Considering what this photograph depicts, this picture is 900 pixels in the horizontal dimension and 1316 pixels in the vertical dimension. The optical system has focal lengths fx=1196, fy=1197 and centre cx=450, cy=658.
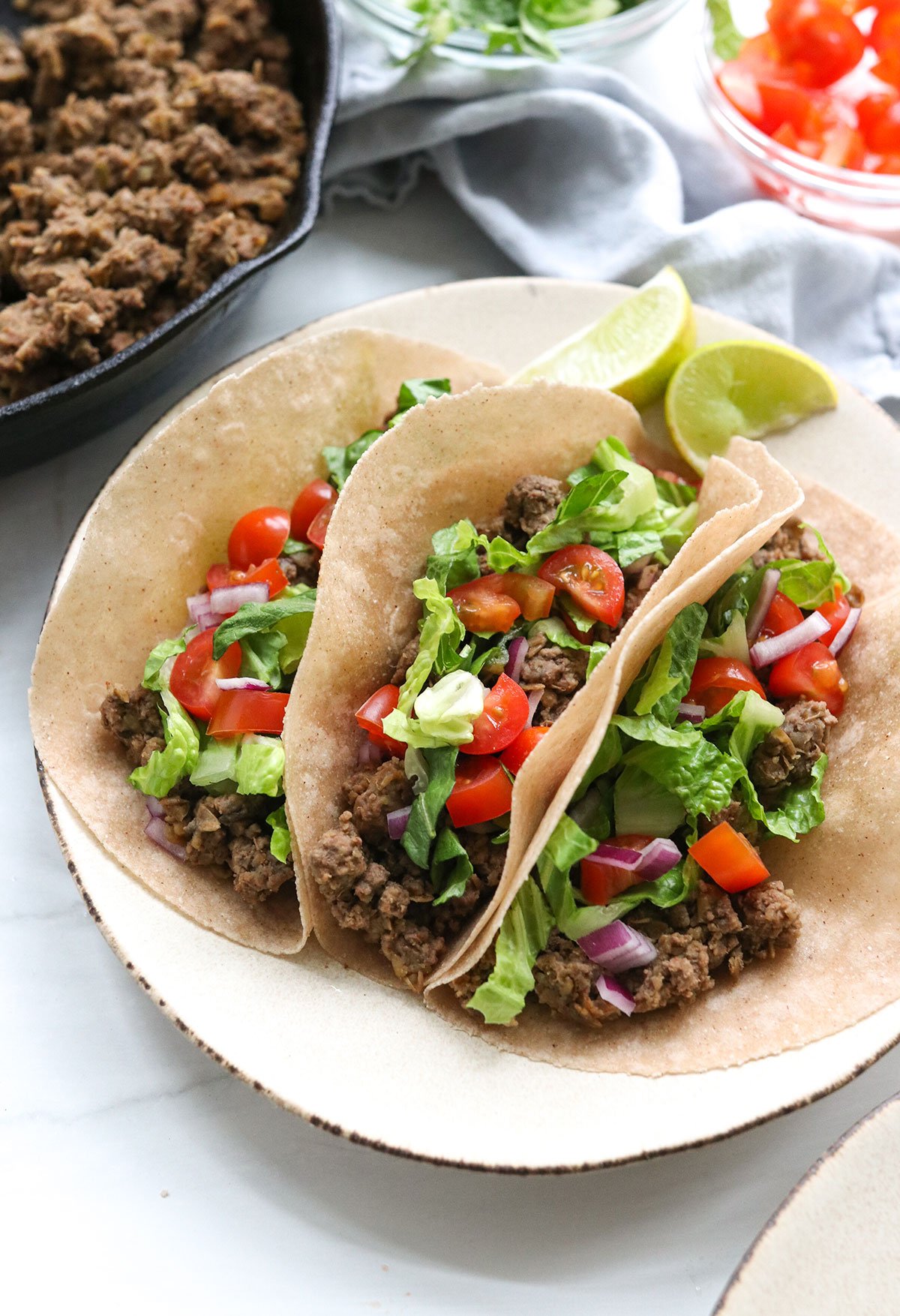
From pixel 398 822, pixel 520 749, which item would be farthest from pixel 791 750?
pixel 398 822

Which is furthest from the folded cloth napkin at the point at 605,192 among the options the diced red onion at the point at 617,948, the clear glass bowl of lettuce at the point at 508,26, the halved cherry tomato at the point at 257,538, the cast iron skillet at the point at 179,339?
the diced red onion at the point at 617,948

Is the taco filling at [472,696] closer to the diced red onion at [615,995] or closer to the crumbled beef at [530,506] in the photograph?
the crumbled beef at [530,506]

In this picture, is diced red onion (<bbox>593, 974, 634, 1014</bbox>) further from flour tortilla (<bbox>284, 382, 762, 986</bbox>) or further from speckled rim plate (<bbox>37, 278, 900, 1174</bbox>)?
flour tortilla (<bbox>284, 382, 762, 986</bbox>)

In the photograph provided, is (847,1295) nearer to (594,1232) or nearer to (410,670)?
(594,1232)

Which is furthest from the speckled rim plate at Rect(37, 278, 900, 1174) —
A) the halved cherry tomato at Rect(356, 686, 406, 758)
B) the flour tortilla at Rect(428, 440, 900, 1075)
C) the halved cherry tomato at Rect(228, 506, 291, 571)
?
the halved cherry tomato at Rect(228, 506, 291, 571)

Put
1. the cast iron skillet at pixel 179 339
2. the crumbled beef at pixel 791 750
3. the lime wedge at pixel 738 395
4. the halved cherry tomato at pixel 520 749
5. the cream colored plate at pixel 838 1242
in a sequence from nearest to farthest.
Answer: the cream colored plate at pixel 838 1242 → the halved cherry tomato at pixel 520 749 → the crumbled beef at pixel 791 750 → the cast iron skillet at pixel 179 339 → the lime wedge at pixel 738 395
